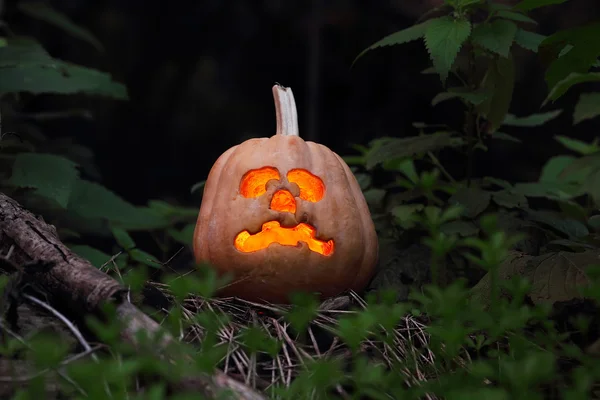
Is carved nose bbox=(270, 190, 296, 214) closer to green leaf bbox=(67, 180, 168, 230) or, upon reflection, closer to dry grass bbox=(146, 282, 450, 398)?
dry grass bbox=(146, 282, 450, 398)

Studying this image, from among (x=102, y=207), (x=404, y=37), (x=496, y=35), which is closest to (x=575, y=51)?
(x=496, y=35)

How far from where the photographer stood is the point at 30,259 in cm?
123

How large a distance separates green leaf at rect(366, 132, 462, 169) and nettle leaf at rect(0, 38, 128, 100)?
99cm

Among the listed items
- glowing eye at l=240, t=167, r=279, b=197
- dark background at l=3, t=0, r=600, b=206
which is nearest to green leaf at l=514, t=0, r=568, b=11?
glowing eye at l=240, t=167, r=279, b=197

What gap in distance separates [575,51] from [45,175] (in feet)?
4.48

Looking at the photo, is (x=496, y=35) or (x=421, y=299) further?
(x=496, y=35)

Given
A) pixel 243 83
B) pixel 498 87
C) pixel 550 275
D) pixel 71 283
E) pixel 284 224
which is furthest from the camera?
pixel 243 83

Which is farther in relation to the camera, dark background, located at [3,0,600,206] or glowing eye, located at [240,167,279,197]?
dark background, located at [3,0,600,206]

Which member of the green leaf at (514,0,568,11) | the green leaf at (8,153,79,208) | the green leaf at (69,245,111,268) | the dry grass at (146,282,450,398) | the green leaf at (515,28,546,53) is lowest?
the green leaf at (69,245,111,268)

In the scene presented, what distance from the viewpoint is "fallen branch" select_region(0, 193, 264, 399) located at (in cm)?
93

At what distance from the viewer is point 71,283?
1134mm

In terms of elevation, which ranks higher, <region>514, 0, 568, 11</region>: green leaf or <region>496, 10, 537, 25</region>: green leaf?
<region>514, 0, 568, 11</region>: green leaf

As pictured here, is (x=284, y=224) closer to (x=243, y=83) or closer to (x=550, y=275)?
(x=550, y=275)

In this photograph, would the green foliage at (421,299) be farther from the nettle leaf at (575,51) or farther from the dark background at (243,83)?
the dark background at (243,83)
